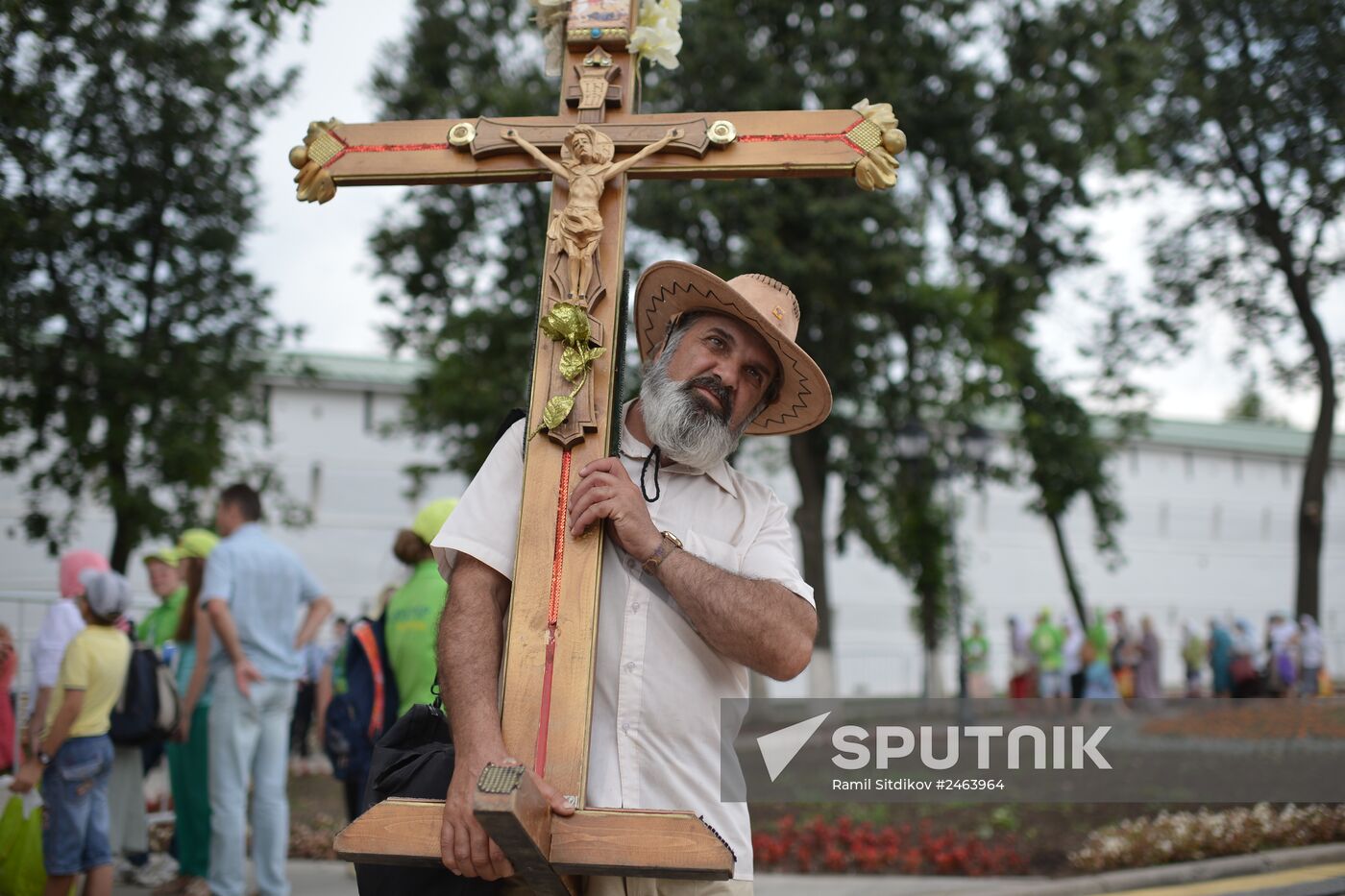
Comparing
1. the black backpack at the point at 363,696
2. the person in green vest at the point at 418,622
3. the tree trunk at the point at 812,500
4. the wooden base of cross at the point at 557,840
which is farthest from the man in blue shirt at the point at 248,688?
the tree trunk at the point at 812,500

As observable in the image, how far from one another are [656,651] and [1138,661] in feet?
69.1

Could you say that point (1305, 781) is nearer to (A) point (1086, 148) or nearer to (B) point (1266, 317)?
(A) point (1086, 148)

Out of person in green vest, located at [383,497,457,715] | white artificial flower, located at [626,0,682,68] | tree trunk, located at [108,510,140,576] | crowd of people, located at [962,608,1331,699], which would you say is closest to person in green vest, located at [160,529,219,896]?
person in green vest, located at [383,497,457,715]

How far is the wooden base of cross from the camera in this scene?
7.41ft

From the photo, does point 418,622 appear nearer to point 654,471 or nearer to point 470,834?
point 654,471

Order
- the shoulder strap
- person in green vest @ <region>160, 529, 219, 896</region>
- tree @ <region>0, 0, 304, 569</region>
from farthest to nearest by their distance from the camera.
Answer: tree @ <region>0, 0, 304, 569</region>
person in green vest @ <region>160, 529, 219, 896</region>
the shoulder strap

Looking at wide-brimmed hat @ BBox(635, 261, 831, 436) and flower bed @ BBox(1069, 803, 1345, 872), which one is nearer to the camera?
wide-brimmed hat @ BBox(635, 261, 831, 436)

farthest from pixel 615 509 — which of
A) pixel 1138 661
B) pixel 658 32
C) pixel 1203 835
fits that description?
pixel 1138 661

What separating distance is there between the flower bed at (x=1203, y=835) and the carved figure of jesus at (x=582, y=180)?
257 inches

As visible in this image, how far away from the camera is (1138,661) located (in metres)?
22.0

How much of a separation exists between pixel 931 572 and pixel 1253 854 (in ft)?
39.4

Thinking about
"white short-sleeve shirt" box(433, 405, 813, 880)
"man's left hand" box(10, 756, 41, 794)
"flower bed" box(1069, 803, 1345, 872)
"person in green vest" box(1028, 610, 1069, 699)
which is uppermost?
"white short-sleeve shirt" box(433, 405, 813, 880)

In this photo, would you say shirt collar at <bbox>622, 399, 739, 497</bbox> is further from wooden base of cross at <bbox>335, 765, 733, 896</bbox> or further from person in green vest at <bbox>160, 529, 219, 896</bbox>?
person in green vest at <bbox>160, 529, 219, 896</bbox>

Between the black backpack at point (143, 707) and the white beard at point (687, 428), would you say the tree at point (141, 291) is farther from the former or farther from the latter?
the white beard at point (687, 428)
